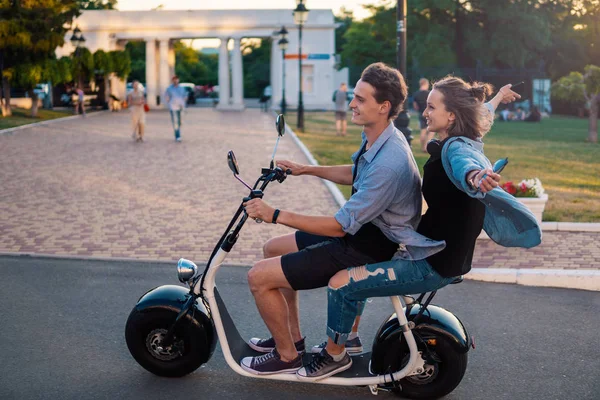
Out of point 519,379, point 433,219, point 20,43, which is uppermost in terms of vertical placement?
point 20,43

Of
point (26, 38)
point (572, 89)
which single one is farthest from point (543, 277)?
point (26, 38)

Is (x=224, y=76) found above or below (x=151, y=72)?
below

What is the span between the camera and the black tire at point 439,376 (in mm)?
4430

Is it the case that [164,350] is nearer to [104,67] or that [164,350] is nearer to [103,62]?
[103,62]

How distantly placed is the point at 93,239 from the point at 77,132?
19746 millimetres

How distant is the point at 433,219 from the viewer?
4.23 m

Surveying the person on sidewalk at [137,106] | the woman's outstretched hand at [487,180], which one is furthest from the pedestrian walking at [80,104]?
the woman's outstretched hand at [487,180]

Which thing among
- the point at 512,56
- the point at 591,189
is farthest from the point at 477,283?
the point at 512,56

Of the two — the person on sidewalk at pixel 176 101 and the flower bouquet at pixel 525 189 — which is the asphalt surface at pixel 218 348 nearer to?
the flower bouquet at pixel 525 189

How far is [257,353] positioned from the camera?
4.75 m

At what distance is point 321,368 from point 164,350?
985mm

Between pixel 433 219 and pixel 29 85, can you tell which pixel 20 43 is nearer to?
pixel 29 85

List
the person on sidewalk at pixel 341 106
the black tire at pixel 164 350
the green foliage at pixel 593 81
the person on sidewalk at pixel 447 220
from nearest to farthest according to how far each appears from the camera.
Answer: the person on sidewalk at pixel 447 220
the black tire at pixel 164 350
the green foliage at pixel 593 81
the person on sidewalk at pixel 341 106

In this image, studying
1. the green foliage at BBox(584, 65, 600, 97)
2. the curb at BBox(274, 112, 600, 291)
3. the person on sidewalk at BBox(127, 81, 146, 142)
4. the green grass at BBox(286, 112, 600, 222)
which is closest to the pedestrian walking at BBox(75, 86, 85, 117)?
the green grass at BBox(286, 112, 600, 222)
